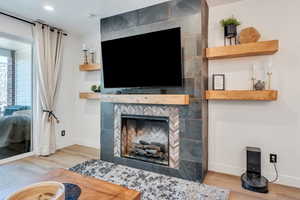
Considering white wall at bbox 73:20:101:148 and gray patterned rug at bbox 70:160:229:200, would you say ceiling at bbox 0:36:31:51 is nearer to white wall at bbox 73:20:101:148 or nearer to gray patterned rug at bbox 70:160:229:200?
white wall at bbox 73:20:101:148

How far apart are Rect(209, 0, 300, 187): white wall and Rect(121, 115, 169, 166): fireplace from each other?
2.31ft

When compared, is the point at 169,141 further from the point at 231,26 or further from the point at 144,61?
the point at 231,26

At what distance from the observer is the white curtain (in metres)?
3.15

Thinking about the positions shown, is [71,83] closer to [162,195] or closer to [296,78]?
[162,195]

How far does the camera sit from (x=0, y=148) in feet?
9.44

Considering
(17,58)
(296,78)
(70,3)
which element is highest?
(70,3)

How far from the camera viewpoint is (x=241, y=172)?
243 centimetres

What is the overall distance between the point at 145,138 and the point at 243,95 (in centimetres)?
155

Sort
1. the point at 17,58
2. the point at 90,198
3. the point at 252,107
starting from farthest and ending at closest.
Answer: the point at 17,58 < the point at 252,107 < the point at 90,198

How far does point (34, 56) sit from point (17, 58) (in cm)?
26

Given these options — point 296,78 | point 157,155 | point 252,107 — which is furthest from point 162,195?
point 296,78

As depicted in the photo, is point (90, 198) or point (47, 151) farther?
point (47, 151)

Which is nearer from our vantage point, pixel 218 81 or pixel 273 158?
pixel 273 158

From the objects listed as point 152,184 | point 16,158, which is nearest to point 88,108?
point 16,158
